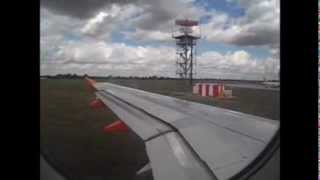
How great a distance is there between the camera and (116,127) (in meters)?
2.47

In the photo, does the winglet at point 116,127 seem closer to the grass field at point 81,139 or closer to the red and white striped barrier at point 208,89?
the grass field at point 81,139

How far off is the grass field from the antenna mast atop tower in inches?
5.8

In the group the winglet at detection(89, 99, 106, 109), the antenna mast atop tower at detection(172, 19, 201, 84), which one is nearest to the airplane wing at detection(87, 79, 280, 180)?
the winglet at detection(89, 99, 106, 109)

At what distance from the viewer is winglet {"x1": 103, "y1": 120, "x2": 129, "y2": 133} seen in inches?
96.7

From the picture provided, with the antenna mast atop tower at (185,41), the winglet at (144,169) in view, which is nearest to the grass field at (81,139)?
the winglet at (144,169)

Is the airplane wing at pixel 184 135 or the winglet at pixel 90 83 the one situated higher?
the winglet at pixel 90 83

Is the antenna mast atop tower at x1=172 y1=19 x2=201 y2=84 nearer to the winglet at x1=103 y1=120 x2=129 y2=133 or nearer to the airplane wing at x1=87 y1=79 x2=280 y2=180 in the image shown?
the airplane wing at x1=87 y1=79 x2=280 y2=180

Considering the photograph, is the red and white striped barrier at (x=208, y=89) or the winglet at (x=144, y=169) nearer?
the winglet at (x=144, y=169)

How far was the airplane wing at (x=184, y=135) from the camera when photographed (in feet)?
8.18

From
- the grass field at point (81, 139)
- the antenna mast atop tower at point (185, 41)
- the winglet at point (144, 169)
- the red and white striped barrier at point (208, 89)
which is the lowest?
the winglet at point (144, 169)

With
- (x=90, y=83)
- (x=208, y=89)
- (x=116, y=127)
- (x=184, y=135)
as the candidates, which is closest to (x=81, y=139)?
(x=116, y=127)

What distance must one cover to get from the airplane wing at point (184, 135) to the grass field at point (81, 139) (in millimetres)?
71
